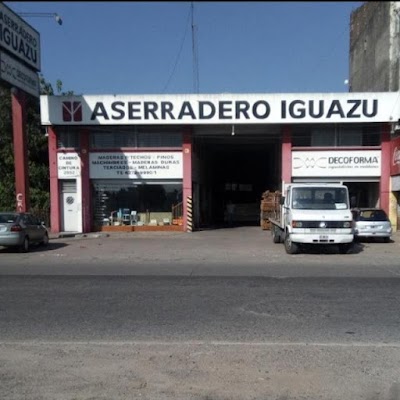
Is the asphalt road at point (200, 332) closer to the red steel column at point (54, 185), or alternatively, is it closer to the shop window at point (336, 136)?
the red steel column at point (54, 185)

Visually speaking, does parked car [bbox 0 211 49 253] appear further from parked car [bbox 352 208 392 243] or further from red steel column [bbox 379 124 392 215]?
red steel column [bbox 379 124 392 215]

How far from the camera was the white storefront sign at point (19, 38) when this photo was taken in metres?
23.1

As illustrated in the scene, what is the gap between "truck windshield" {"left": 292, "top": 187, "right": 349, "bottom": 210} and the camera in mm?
17141

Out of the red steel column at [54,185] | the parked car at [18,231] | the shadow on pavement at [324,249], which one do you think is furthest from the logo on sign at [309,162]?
the parked car at [18,231]

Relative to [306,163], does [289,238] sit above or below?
below

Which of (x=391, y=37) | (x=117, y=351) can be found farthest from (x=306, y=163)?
(x=117, y=351)

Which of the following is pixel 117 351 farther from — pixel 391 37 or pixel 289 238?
pixel 391 37

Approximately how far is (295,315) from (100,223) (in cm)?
2157

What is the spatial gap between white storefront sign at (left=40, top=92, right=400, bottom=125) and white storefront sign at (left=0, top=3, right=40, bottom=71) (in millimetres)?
2317

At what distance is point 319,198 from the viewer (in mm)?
17359

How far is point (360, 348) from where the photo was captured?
609 cm

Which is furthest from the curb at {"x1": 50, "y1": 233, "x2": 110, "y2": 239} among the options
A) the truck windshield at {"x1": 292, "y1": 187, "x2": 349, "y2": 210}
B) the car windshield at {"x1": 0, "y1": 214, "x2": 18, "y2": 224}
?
the truck windshield at {"x1": 292, "y1": 187, "x2": 349, "y2": 210}

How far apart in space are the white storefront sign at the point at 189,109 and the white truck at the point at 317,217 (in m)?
9.85

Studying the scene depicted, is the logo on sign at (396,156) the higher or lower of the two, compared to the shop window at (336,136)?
lower
